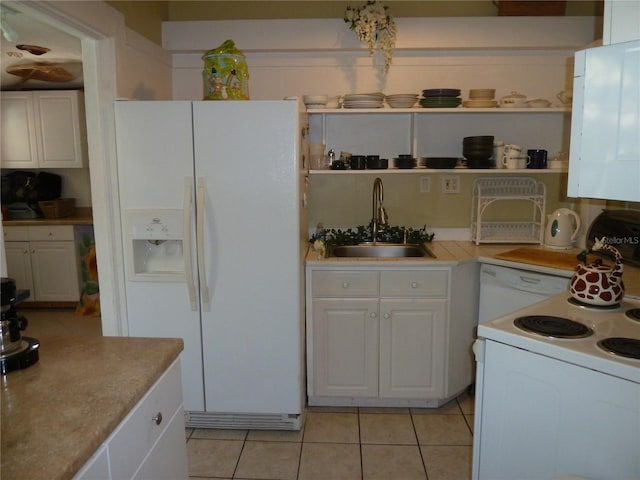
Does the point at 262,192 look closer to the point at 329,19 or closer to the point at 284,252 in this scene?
the point at 284,252

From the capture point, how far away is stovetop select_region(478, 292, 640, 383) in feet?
4.55

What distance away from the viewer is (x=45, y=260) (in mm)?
4508

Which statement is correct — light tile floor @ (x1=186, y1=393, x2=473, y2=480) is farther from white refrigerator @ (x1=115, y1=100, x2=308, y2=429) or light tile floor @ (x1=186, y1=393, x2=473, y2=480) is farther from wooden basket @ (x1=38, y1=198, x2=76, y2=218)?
wooden basket @ (x1=38, y1=198, x2=76, y2=218)

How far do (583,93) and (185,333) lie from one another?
6.76 ft

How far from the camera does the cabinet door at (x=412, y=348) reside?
266 centimetres

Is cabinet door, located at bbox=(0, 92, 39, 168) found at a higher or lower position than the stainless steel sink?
higher

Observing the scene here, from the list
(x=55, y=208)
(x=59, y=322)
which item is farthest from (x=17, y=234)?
(x=59, y=322)

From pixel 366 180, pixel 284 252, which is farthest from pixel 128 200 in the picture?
pixel 366 180

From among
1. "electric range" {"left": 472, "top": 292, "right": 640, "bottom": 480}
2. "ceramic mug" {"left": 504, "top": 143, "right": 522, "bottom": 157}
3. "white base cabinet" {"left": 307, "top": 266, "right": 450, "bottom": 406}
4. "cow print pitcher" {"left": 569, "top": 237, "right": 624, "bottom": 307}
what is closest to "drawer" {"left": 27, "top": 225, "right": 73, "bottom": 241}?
"white base cabinet" {"left": 307, "top": 266, "right": 450, "bottom": 406}

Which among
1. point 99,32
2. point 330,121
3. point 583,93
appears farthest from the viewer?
point 330,121

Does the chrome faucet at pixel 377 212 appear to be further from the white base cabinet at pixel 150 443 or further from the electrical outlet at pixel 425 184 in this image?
the white base cabinet at pixel 150 443

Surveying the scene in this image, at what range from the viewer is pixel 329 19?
3.00 metres

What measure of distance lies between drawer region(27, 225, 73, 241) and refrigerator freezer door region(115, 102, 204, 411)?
243 centimetres

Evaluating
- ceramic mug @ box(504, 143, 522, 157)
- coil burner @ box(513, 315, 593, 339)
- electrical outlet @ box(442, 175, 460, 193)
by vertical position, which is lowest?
coil burner @ box(513, 315, 593, 339)
